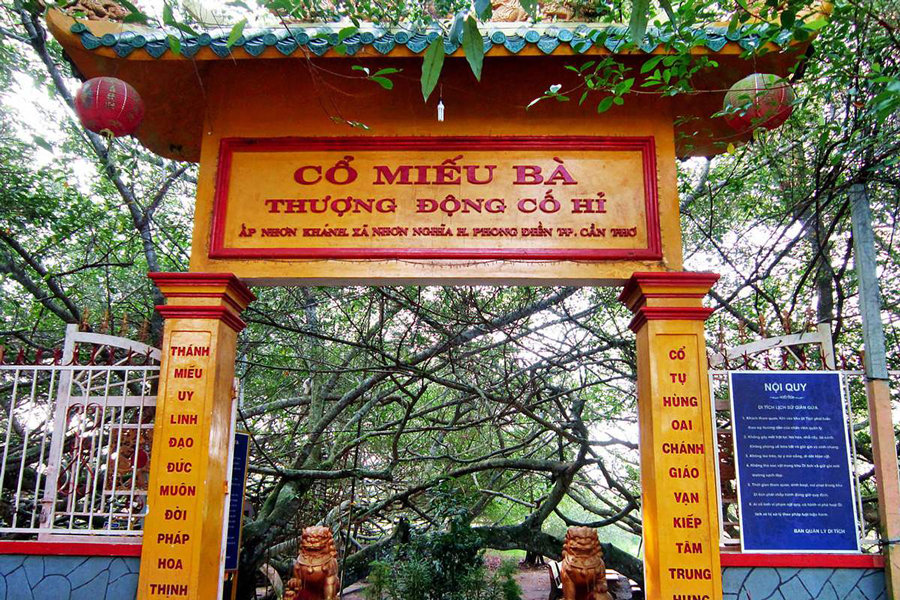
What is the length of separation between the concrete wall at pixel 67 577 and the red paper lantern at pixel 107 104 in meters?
2.55

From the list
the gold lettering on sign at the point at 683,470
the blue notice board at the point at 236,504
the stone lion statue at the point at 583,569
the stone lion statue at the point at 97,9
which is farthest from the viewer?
the blue notice board at the point at 236,504

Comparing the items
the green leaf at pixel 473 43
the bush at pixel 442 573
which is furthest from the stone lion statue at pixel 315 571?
the green leaf at pixel 473 43

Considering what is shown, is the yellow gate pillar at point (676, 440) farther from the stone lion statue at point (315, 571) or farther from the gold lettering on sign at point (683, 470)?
the stone lion statue at point (315, 571)

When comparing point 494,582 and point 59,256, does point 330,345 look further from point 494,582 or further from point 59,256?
A: point 494,582

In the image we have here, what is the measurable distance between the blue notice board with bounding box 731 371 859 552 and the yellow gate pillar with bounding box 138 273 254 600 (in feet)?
10.1

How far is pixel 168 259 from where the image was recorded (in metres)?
7.33

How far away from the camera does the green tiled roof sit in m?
3.92

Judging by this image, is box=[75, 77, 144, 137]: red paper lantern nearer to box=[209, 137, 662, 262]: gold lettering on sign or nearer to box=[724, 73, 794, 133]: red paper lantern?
box=[209, 137, 662, 262]: gold lettering on sign

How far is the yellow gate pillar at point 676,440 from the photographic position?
3.81m

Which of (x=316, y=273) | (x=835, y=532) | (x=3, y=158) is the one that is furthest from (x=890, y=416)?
(x=3, y=158)

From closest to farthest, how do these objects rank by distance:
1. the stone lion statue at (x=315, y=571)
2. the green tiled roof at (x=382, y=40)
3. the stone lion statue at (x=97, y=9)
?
1. the green tiled roof at (x=382, y=40)
2. the stone lion statue at (x=97, y=9)
3. the stone lion statue at (x=315, y=571)

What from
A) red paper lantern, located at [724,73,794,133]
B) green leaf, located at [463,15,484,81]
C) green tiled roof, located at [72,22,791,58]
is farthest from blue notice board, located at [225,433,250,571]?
red paper lantern, located at [724,73,794,133]

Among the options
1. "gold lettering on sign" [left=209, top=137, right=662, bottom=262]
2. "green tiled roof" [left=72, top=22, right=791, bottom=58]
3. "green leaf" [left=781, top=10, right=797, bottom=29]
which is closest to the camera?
"green leaf" [left=781, top=10, right=797, bottom=29]

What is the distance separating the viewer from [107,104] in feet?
13.2
